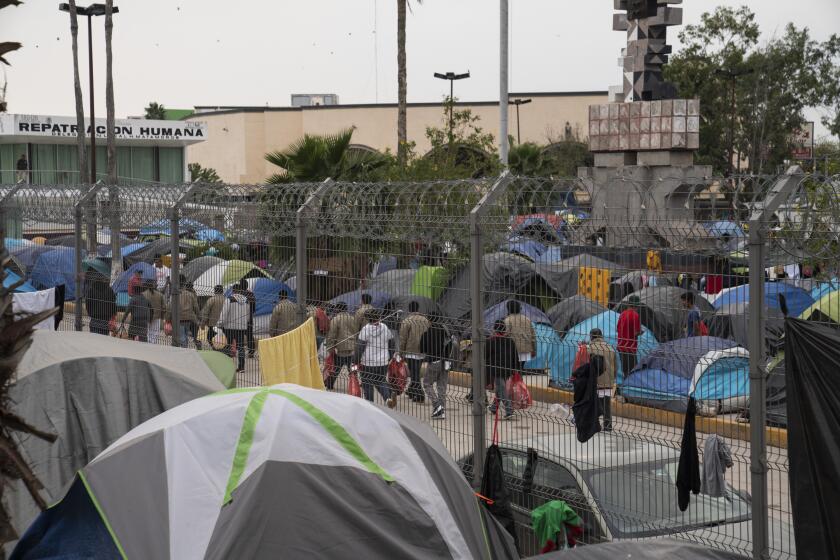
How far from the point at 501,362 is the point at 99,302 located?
7365 mm

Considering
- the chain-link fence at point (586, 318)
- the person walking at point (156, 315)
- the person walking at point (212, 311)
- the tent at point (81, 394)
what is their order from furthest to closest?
the person walking at point (156, 315) < the person walking at point (212, 311) < the tent at point (81, 394) < the chain-link fence at point (586, 318)

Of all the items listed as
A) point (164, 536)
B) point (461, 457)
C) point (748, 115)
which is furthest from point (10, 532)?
point (748, 115)

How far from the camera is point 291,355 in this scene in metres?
8.68

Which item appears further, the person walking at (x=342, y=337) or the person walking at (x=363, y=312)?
the person walking at (x=342, y=337)

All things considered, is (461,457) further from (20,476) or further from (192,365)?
(20,476)

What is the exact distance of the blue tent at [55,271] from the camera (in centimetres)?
1450

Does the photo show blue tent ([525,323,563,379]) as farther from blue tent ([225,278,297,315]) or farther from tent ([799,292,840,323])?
blue tent ([225,278,297,315])

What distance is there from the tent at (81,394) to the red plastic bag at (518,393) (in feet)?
7.96

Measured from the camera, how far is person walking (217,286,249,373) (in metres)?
10.1

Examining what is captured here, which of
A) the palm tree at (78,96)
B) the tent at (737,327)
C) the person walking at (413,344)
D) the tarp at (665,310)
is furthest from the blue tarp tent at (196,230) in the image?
the palm tree at (78,96)

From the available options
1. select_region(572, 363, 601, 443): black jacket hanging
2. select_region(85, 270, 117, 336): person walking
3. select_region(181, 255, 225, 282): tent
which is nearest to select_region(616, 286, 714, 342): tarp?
select_region(572, 363, 601, 443): black jacket hanging

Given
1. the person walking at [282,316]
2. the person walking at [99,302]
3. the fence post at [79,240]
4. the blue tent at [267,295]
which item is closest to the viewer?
the person walking at [282,316]

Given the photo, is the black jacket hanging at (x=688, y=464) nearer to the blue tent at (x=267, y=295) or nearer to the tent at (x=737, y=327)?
the tent at (x=737, y=327)

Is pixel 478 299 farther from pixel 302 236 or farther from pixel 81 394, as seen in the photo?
pixel 81 394
